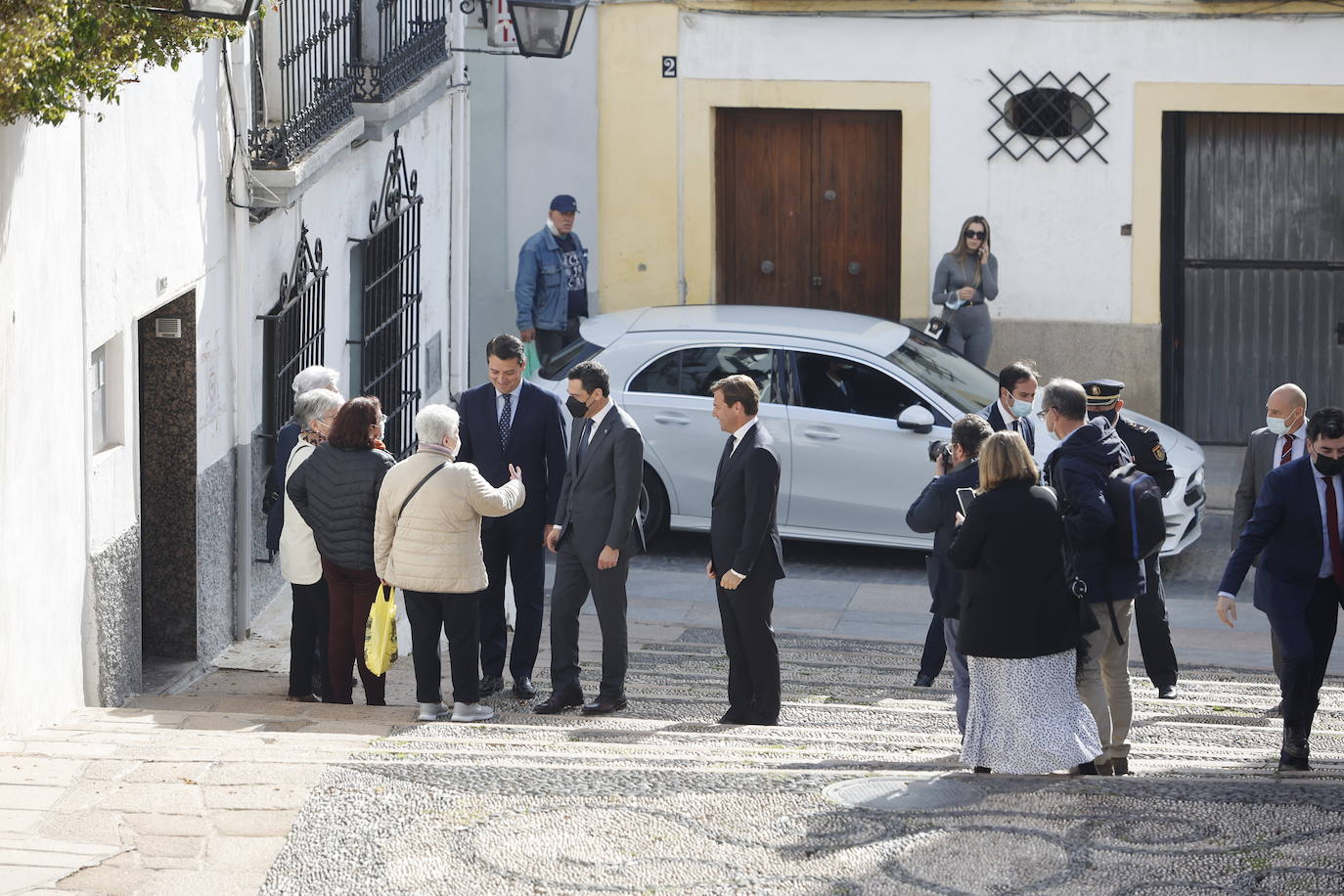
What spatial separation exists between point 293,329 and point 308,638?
2.92m

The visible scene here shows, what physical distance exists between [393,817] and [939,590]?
3154 mm

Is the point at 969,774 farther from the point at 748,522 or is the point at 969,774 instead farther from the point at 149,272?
the point at 149,272

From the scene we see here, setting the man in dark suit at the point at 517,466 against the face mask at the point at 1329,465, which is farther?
the man in dark suit at the point at 517,466

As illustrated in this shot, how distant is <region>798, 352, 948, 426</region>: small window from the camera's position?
12.2 meters

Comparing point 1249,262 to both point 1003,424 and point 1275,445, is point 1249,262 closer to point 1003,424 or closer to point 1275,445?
point 1275,445

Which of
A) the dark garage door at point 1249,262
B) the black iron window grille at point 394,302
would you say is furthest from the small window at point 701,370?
the dark garage door at point 1249,262

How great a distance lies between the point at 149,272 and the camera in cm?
845

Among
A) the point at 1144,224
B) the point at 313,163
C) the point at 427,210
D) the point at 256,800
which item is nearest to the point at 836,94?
the point at 1144,224

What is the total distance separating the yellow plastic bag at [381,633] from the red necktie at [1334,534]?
3729mm

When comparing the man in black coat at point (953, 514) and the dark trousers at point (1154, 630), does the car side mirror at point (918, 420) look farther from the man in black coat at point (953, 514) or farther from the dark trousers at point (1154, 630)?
the man in black coat at point (953, 514)

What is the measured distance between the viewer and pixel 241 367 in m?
9.72

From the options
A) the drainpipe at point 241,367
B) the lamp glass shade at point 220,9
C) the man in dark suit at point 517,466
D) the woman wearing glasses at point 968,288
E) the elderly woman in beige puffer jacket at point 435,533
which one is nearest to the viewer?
the lamp glass shade at point 220,9

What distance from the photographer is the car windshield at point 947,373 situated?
40.3ft

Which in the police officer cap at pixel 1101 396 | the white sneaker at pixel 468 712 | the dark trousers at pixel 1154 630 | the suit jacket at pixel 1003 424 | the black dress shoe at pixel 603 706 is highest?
the police officer cap at pixel 1101 396
